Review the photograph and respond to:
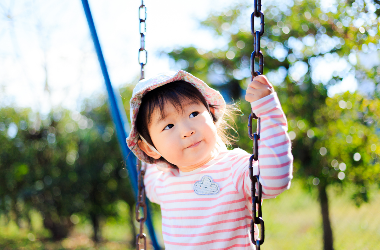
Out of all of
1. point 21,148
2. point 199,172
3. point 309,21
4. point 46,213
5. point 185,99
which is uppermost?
point 309,21

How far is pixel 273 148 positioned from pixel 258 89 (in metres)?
0.16

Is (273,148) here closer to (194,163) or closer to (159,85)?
(194,163)

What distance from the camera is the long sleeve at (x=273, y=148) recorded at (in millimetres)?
843

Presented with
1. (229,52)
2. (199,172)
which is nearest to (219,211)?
(199,172)

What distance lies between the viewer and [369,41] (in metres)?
1.95

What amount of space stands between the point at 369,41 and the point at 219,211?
1536 millimetres

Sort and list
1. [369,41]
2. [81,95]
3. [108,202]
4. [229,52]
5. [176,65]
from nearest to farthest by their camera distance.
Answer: [369,41], [229,52], [176,65], [108,202], [81,95]

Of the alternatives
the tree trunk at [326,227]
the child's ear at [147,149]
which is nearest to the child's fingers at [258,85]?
the child's ear at [147,149]

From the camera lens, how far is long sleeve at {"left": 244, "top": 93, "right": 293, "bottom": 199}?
33.2 inches

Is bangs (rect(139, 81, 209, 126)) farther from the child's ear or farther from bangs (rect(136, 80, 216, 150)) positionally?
the child's ear

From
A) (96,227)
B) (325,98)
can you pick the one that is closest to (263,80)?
(325,98)

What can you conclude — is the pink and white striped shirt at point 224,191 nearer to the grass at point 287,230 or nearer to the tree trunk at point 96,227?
the grass at point 287,230

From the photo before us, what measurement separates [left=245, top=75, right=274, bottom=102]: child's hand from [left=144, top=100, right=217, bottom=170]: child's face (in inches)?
8.1

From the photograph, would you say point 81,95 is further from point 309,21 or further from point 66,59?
point 309,21
